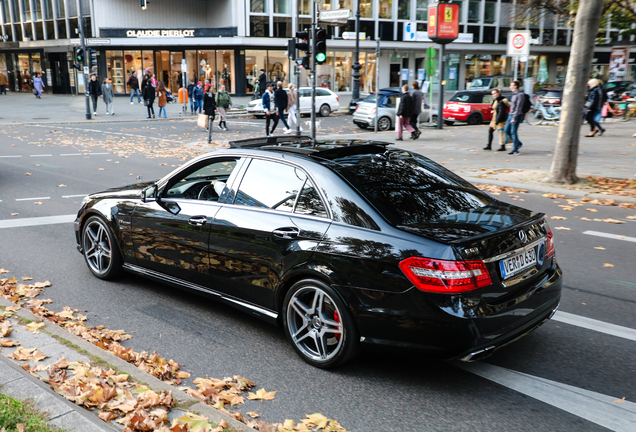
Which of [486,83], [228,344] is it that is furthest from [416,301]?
[486,83]

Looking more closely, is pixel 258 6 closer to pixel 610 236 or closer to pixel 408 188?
pixel 610 236

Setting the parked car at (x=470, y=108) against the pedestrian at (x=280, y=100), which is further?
the parked car at (x=470, y=108)

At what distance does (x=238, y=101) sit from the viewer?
42656 millimetres

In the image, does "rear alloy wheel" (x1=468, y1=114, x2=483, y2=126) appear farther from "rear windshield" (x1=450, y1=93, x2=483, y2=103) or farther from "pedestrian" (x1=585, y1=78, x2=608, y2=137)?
"pedestrian" (x1=585, y1=78, x2=608, y2=137)

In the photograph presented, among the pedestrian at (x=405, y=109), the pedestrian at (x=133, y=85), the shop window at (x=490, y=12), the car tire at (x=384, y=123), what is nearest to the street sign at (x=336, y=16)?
the pedestrian at (x=405, y=109)

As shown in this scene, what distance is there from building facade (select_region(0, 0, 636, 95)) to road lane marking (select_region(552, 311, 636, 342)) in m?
36.6

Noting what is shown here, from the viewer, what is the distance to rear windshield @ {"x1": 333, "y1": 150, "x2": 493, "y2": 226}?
12.9 ft

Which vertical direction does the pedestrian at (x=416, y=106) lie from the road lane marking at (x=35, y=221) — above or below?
above

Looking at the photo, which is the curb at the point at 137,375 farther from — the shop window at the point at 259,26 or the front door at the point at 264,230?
the shop window at the point at 259,26

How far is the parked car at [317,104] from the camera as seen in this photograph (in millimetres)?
31750

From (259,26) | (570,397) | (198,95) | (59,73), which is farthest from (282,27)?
(570,397)

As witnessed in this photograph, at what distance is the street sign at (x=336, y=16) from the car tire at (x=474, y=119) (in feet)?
29.8

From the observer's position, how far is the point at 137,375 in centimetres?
368

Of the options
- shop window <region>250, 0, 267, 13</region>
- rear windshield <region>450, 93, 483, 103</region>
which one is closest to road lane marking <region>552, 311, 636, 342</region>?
rear windshield <region>450, 93, 483, 103</region>
